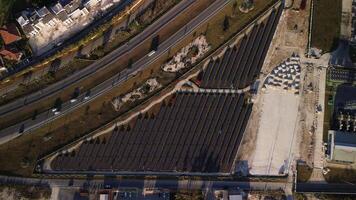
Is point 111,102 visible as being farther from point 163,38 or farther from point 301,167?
point 301,167

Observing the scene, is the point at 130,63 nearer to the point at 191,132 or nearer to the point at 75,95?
the point at 75,95

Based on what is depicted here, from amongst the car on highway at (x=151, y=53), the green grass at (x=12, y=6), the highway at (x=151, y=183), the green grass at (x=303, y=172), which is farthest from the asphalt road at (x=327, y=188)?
the green grass at (x=12, y=6)

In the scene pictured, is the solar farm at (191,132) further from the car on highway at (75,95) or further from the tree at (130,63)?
the tree at (130,63)

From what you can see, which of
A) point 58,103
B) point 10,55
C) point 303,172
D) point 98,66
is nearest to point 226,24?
point 98,66

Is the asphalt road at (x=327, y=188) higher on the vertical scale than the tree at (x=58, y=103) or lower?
lower

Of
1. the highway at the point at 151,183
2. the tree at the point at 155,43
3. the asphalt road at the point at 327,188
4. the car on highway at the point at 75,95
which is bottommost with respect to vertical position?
the highway at the point at 151,183

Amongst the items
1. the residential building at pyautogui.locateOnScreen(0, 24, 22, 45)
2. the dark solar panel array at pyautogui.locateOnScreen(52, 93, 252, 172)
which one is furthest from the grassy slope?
the residential building at pyautogui.locateOnScreen(0, 24, 22, 45)

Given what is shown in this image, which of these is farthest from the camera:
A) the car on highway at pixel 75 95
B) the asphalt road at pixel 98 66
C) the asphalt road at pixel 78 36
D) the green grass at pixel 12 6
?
the green grass at pixel 12 6
